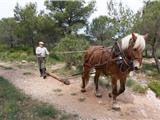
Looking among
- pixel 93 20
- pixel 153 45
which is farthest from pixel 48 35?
pixel 153 45

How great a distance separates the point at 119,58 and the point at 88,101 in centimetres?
207

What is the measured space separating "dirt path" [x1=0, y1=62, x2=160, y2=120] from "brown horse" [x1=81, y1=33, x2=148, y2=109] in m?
0.50

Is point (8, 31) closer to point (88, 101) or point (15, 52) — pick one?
point (15, 52)

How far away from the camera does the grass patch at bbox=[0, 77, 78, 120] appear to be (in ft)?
34.1

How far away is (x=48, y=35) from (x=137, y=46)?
22015 millimetres

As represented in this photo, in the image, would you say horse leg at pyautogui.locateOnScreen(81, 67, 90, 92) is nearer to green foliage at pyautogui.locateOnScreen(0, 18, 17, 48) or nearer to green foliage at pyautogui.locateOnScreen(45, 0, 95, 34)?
green foliage at pyautogui.locateOnScreen(45, 0, 95, 34)

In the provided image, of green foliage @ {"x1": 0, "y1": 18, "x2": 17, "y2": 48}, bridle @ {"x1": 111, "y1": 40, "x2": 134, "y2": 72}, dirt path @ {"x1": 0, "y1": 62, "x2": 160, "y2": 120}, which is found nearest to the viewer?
bridle @ {"x1": 111, "y1": 40, "x2": 134, "y2": 72}

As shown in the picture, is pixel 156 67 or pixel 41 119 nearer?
pixel 41 119

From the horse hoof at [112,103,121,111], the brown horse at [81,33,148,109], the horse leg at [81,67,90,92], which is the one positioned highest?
the brown horse at [81,33,148,109]

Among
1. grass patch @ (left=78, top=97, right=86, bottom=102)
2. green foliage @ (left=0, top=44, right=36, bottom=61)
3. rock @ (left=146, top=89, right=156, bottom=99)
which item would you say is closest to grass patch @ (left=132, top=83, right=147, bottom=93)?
rock @ (left=146, top=89, right=156, bottom=99)

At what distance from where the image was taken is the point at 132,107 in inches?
457

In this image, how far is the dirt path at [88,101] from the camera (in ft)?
35.4

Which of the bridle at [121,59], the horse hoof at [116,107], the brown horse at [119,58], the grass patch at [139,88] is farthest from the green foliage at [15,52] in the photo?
the bridle at [121,59]

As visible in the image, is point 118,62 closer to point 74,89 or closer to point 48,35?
point 74,89
